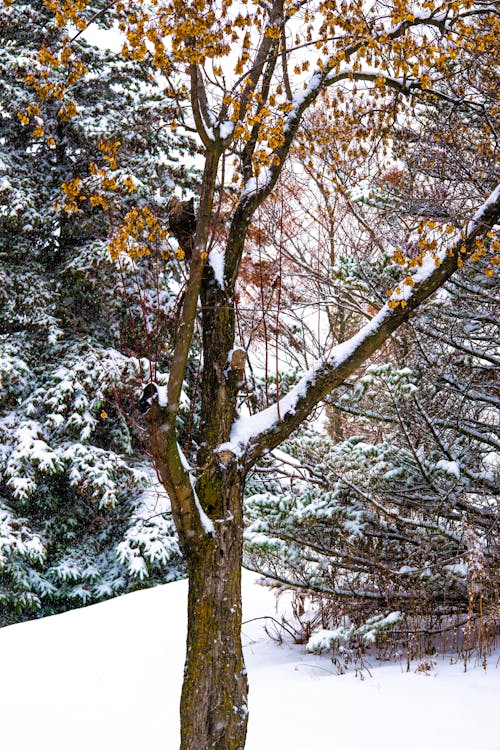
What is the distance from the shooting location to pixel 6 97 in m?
10.5

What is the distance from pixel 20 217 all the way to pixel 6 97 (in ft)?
6.44

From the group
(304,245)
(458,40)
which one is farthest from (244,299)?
(458,40)

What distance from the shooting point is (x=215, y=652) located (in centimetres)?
357

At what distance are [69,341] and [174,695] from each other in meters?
6.64

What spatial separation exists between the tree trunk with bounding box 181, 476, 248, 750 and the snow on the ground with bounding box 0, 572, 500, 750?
93cm

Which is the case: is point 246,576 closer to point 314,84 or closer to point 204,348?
point 204,348

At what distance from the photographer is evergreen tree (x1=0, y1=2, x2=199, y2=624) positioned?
32.7 feet

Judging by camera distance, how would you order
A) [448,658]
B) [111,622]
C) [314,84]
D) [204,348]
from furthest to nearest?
[111,622], [448,658], [314,84], [204,348]

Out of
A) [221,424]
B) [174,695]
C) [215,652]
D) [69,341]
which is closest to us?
[215,652]

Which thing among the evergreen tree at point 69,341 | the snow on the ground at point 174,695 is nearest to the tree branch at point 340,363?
the snow on the ground at point 174,695

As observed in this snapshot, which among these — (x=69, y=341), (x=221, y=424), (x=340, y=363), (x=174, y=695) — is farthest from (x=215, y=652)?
(x=69, y=341)

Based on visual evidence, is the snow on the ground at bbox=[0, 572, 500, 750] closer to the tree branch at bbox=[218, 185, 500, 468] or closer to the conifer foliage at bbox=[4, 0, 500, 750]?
the conifer foliage at bbox=[4, 0, 500, 750]

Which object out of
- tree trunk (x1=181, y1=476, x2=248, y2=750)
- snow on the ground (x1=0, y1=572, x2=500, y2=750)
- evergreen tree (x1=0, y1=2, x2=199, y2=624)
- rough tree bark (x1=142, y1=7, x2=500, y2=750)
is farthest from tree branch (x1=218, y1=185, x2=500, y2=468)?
evergreen tree (x1=0, y1=2, x2=199, y2=624)

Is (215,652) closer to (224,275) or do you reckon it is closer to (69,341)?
(224,275)
